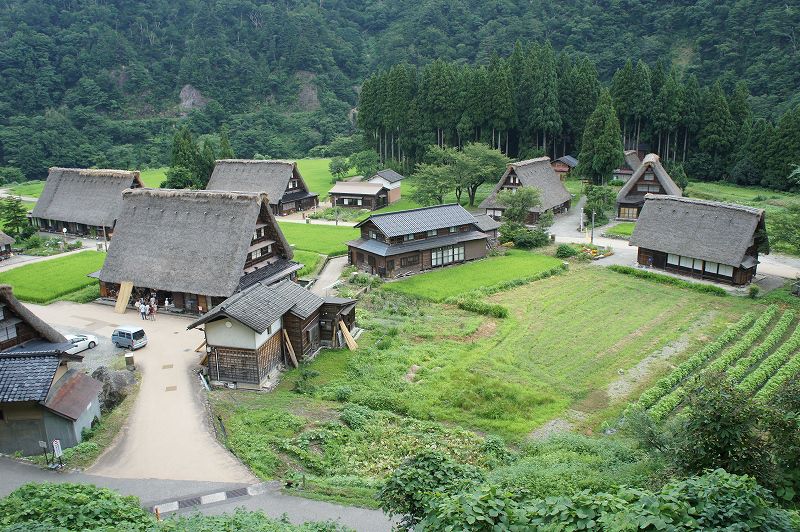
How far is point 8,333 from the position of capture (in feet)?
75.4

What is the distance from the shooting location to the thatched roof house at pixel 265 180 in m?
55.0

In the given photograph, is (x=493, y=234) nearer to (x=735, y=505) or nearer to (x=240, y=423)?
(x=240, y=423)

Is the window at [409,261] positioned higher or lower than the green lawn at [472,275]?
higher

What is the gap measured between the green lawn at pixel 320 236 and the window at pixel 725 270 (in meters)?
23.4

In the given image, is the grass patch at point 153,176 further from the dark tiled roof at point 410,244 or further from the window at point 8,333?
the window at point 8,333

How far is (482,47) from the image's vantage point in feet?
325

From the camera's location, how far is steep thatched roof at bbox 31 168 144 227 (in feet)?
154

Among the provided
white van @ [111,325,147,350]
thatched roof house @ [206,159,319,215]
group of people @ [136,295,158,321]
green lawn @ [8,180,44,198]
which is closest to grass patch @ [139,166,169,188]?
green lawn @ [8,180,44,198]

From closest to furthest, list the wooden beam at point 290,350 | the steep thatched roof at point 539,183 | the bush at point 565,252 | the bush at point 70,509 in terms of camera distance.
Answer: the bush at point 70,509
the wooden beam at point 290,350
the bush at point 565,252
the steep thatched roof at point 539,183

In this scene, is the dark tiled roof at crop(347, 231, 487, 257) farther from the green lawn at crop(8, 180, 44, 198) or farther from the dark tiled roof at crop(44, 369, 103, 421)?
the green lawn at crop(8, 180, 44, 198)

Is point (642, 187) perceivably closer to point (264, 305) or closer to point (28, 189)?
point (264, 305)

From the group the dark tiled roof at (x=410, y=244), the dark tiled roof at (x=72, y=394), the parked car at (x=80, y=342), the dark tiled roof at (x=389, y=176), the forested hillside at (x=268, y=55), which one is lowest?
the parked car at (x=80, y=342)

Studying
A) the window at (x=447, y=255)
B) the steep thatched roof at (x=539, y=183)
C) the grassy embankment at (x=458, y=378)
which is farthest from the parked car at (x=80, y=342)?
the steep thatched roof at (x=539, y=183)

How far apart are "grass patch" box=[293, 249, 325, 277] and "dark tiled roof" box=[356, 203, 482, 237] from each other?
11.9ft
